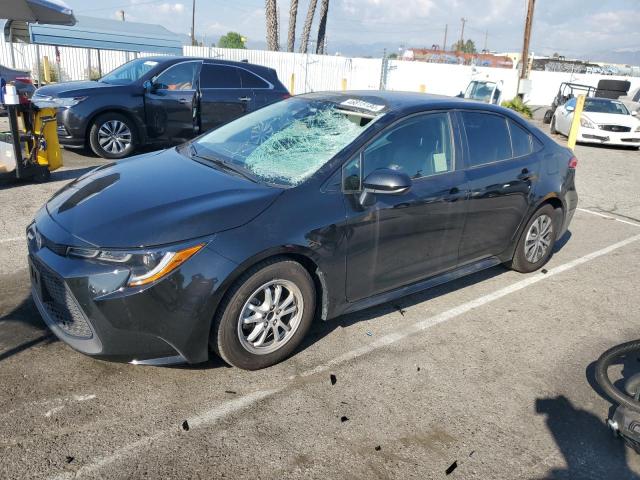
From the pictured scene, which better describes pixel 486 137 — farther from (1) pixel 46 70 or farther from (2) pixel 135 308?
(1) pixel 46 70

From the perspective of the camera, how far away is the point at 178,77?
9.15 metres

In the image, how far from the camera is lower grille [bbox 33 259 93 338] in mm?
2857

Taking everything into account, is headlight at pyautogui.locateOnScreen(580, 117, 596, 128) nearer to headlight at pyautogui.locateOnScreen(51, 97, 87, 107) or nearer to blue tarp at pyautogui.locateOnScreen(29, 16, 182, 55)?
headlight at pyautogui.locateOnScreen(51, 97, 87, 107)

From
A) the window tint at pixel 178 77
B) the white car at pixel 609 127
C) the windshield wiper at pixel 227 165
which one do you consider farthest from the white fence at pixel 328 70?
the windshield wiper at pixel 227 165

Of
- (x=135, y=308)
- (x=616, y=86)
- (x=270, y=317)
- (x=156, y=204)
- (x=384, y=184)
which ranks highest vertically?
(x=616, y=86)

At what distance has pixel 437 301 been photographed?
4.48 m

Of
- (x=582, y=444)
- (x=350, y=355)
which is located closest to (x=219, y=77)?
(x=350, y=355)

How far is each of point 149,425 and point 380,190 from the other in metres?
1.86

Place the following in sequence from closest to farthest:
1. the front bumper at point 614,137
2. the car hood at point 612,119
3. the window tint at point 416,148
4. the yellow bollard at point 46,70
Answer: the window tint at point 416,148, the front bumper at point 614,137, the car hood at point 612,119, the yellow bollard at point 46,70

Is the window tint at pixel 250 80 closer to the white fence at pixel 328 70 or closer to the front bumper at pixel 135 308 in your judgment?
the front bumper at pixel 135 308

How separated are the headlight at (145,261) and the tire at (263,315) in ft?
1.19

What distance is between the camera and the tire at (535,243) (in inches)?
193

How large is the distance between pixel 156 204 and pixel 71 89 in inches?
261

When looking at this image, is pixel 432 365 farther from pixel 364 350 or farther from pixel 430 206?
pixel 430 206
